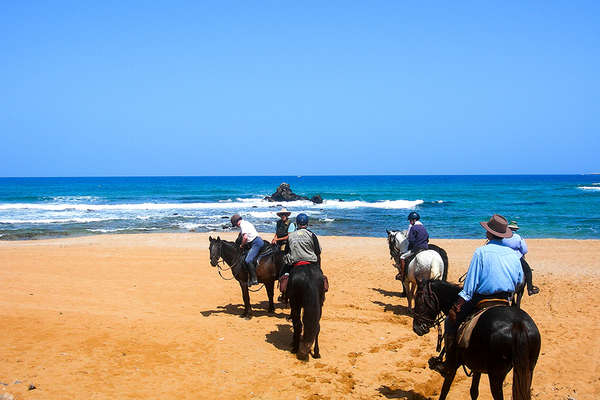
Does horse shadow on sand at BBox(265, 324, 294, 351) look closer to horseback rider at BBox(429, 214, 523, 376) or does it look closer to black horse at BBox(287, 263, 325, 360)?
black horse at BBox(287, 263, 325, 360)

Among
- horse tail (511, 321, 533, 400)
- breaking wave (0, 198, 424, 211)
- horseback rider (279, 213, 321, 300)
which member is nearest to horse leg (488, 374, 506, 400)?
horse tail (511, 321, 533, 400)

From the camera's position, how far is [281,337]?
8.77 m

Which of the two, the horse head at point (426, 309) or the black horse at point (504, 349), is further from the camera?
the horse head at point (426, 309)

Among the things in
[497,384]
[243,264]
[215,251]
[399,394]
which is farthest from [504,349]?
[215,251]

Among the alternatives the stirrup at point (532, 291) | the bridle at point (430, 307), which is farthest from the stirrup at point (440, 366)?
the stirrup at point (532, 291)

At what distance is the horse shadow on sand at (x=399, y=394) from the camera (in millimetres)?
6211

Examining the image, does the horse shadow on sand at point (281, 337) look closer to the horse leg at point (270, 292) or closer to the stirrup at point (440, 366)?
the horse leg at point (270, 292)

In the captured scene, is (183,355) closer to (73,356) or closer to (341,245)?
(73,356)

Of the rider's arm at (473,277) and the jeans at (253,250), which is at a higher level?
the rider's arm at (473,277)

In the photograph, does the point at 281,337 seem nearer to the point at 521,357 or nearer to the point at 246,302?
the point at 246,302

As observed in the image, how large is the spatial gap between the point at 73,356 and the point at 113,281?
23.3ft

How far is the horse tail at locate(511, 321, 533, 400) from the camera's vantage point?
182 inches

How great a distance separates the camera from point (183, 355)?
745 centimetres

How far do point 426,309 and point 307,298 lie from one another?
2099mm
